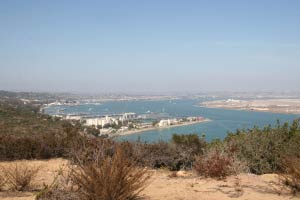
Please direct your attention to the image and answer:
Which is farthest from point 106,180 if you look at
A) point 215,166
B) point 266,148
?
point 266,148

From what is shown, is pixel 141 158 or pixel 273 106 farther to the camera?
pixel 273 106

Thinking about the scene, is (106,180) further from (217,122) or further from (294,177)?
(217,122)

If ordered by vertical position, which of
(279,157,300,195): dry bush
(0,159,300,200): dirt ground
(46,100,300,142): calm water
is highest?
(279,157,300,195): dry bush

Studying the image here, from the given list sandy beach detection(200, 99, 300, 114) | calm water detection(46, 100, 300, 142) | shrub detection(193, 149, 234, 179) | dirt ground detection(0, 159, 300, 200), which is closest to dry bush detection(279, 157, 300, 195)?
dirt ground detection(0, 159, 300, 200)

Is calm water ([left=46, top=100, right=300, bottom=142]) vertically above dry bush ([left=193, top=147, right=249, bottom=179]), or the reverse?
dry bush ([left=193, top=147, right=249, bottom=179])

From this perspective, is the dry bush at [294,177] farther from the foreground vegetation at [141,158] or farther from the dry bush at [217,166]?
the dry bush at [217,166]

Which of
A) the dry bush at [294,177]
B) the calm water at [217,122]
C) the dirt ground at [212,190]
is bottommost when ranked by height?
the calm water at [217,122]

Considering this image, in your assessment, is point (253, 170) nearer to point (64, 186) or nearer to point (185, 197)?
point (185, 197)

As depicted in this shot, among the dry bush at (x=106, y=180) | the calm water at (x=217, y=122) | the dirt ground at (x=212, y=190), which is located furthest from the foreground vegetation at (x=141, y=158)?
the calm water at (x=217, y=122)

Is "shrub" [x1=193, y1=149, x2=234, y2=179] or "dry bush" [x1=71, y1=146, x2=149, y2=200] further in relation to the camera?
"shrub" [x1=193, y1=149, x2=234, y2=179]

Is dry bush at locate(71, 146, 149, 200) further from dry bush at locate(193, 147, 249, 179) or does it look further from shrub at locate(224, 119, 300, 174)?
shrub at locate(224, 119, 300, 174)
